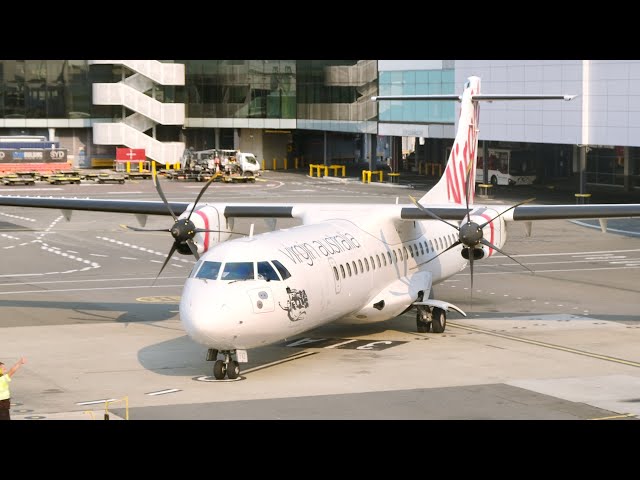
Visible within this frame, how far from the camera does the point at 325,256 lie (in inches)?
1115

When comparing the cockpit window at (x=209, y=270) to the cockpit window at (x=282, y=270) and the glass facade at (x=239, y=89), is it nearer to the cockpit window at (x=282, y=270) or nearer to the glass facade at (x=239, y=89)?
the cockpit window at (x=282, y=270)

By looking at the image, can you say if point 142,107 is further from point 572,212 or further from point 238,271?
point 238,271

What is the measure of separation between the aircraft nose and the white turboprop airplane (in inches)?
0.9

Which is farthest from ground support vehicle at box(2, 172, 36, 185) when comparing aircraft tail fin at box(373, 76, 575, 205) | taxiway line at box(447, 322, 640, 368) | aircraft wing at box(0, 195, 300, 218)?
taxiway line at box(447, 322, 640, 368)

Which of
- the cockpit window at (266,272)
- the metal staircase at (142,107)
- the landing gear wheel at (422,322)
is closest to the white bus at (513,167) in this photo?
the metal staircase at (142,107)

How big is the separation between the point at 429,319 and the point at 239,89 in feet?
258

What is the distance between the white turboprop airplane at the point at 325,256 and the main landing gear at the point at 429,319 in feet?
0.10

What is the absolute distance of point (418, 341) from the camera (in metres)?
30.9

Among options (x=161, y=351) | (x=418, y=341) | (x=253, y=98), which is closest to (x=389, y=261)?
(x=418, y=341)

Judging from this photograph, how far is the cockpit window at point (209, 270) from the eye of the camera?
82.9ft

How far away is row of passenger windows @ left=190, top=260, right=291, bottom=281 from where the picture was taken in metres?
25.2

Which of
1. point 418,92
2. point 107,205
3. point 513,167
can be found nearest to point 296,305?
point 107,205

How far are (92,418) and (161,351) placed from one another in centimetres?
728

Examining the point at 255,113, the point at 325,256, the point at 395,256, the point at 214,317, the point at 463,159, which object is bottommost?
the point at 214,317
